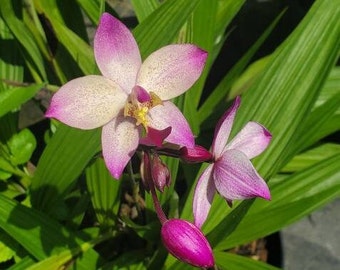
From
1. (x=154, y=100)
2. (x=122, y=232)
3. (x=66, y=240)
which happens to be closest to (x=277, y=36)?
(x=122, y=232)

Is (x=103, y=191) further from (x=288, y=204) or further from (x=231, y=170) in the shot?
(x=231, y=170)

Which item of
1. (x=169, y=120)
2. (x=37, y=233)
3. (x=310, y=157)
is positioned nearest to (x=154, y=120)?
(x=169, y=120)

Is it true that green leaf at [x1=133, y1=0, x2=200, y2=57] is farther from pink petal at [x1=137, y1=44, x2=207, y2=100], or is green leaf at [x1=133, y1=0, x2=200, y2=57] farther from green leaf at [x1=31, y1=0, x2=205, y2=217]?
pink petal at [x1=137, y1=44, x2=207, y2=100]

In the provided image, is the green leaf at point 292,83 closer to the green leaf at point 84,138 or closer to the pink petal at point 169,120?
the green leaf at point 84,138

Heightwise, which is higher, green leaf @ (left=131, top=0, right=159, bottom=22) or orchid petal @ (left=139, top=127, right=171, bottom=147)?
orchid petal @ (left=139, top=127, right=171, bottom=147)

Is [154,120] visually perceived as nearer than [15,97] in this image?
Yes

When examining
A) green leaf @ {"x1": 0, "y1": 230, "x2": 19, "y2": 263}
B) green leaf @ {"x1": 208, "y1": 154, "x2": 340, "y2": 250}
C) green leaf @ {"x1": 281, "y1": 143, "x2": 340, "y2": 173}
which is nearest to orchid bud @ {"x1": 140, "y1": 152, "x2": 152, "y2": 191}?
green leaf @ {"x1": 208, "y1": 154, "x2": 340, "y2": 250}
